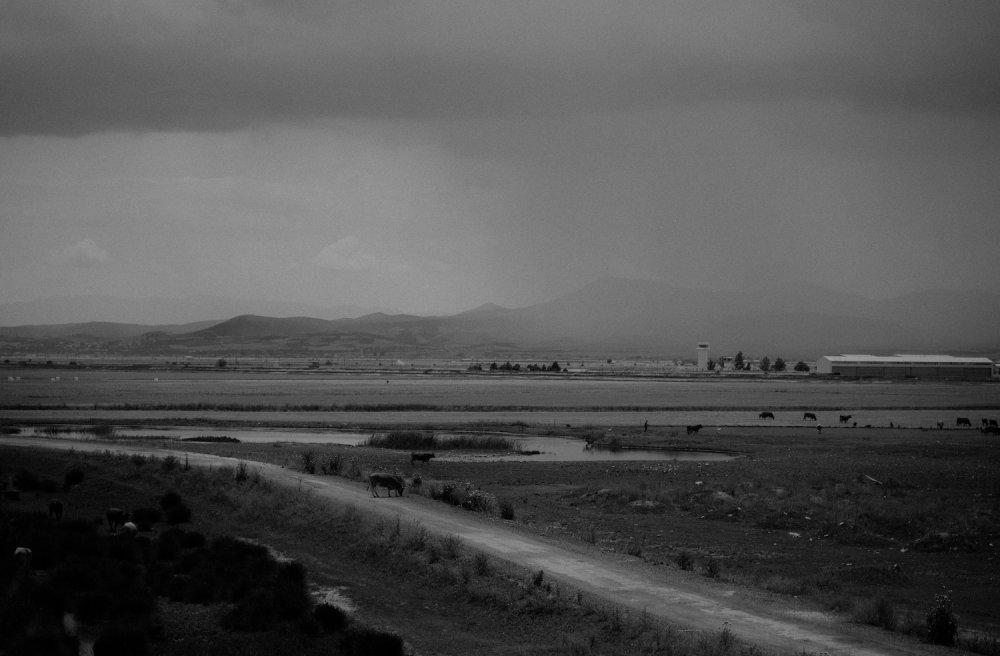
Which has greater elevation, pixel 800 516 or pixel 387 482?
pixel 387 482

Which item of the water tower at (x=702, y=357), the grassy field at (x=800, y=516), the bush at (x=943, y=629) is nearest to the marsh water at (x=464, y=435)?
the grassy field at (x=800, y=516)

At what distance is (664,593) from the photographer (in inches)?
599

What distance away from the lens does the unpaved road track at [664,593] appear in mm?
12609

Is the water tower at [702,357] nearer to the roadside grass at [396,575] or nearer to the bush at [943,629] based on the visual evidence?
the roadside grass at [396,575]

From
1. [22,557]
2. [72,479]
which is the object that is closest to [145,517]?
[22,557]

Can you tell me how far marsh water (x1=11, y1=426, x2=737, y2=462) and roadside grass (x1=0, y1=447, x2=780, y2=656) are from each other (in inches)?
601

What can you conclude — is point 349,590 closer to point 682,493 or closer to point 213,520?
point 213,520

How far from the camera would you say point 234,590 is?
16062 mm

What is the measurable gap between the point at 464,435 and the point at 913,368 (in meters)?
119

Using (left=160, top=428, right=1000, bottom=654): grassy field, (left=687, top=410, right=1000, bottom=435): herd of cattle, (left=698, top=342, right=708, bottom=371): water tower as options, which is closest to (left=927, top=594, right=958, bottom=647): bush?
(left=160, top=428, right=1000, bottom=654): grassy field

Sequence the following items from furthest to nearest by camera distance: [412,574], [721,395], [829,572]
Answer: [721,395]
[829,572]
[412,574]

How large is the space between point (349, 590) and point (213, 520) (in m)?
8.25

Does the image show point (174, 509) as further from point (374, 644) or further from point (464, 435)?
point (464, 435)

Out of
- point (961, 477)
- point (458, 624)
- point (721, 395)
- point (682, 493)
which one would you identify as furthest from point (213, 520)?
point (721, 395)
